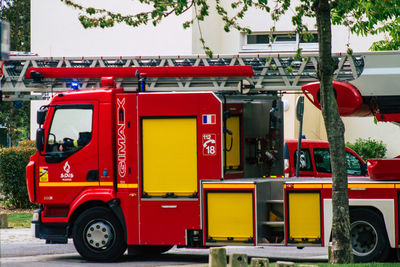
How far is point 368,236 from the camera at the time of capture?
13.8 metres

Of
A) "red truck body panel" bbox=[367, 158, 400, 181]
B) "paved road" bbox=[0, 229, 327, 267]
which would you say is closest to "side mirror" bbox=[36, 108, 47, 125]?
"paved road" bbox=[0, 229, 327, 267]

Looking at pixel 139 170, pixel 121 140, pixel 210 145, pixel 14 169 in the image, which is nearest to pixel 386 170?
pixel 210 145

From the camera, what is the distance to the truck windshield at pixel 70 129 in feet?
48.5

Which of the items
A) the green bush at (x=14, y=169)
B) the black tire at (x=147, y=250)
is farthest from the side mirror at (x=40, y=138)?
the green bush at (x=14, y=169)

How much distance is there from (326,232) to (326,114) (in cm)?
227

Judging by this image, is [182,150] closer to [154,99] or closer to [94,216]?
[154,99]

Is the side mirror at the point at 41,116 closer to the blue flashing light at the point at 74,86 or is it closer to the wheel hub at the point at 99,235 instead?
the blue flashing light at the point at 74,86

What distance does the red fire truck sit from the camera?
13.8 m

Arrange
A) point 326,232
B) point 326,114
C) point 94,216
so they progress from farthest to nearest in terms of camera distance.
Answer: point 94,216 < point 326,232 < point 326,114

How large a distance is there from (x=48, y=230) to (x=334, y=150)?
5.43m

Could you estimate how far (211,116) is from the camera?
558 inches

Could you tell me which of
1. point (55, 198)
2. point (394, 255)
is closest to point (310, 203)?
point (394, 255)

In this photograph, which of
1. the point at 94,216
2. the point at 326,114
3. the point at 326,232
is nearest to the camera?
the point at 326,114

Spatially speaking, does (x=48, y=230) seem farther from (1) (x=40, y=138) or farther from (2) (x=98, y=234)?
(1) (x=40, y=138)
